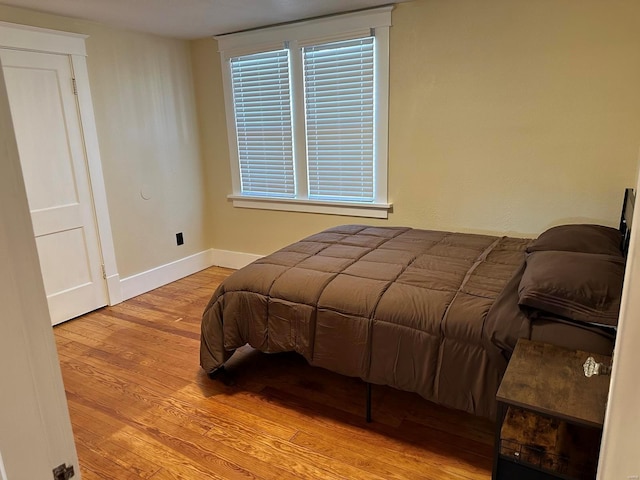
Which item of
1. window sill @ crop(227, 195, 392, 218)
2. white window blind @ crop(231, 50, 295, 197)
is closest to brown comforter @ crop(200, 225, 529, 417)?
window sill @ crop(227, 195, 392, 218)

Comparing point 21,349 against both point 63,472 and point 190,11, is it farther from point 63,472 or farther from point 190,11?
point 190,11

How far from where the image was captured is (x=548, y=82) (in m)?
2.84

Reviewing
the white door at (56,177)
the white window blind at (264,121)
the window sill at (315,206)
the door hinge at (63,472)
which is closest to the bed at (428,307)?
the window sill at (315,206)

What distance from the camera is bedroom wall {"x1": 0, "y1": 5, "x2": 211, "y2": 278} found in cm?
354

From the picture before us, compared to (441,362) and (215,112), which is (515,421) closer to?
(441,362)

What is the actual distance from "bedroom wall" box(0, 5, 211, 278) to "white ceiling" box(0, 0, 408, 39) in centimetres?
20

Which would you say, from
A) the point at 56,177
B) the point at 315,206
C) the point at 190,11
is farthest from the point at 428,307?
the point at 56,177

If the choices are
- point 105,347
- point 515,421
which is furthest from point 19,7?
point 515,421

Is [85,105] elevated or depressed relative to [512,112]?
elevated

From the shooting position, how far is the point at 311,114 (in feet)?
12.4

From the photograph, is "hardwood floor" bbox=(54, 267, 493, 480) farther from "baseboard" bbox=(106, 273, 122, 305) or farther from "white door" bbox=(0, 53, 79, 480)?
"white door" bbox=(0, 53, 79, 480)

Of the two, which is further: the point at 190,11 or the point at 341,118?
the point at 341,118

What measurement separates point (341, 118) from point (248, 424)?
252cm

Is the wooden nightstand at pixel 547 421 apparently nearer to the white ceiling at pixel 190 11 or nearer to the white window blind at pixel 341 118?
the white window blind at pixel 341 118
